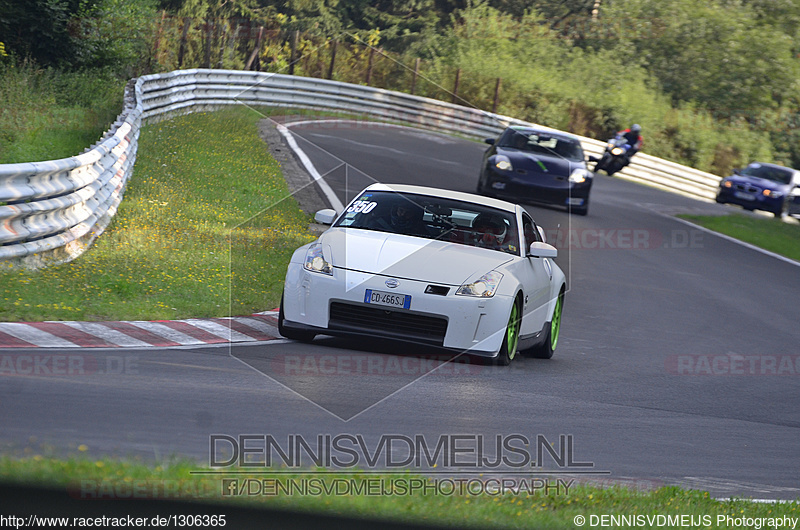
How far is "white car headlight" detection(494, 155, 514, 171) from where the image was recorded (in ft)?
61.2

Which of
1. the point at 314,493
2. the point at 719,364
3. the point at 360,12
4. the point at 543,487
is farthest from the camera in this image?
the point at 360,12

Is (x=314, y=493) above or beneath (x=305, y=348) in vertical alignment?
above

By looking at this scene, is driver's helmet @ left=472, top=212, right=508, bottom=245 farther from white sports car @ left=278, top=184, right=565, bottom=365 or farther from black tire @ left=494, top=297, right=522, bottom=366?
black tire @ left=494, top=297, right=522, bottom=366

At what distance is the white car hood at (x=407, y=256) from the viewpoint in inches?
333

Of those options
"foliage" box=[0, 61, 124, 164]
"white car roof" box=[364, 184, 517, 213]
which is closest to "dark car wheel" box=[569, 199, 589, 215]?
"foliage" box=[0, 61, 124, 164]

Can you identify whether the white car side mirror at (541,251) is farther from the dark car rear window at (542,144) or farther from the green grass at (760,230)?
the green grass at (760,230)

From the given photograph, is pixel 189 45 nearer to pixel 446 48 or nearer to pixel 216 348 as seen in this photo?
pixel 446 48

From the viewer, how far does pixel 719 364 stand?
10.7 meters

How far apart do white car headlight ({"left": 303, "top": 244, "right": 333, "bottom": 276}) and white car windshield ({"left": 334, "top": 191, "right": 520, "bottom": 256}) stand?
72 centimetres

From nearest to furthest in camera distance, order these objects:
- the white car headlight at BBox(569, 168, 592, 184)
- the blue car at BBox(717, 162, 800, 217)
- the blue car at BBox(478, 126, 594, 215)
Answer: the blue car at BBox(478, 126, 594, 215), the white car headlight at BBox(569, 168, 592, 184), the blue car at BBox(717, 162, 800, 217)

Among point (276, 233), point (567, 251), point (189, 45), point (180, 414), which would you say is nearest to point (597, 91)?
point (189, 45)

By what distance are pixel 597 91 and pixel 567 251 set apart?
26990mm

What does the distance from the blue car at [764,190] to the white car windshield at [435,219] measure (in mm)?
20862

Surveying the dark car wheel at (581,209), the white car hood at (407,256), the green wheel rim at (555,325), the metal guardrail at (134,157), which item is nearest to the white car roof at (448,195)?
the white car hood at (407,256)
